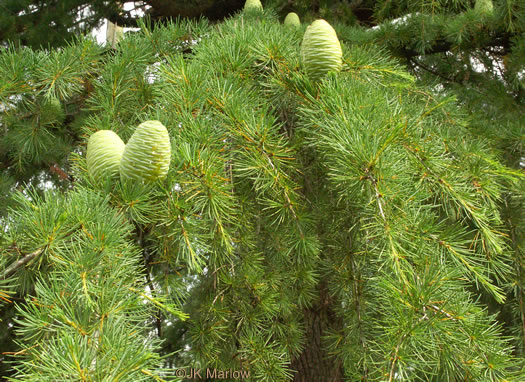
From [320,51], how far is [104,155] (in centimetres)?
46

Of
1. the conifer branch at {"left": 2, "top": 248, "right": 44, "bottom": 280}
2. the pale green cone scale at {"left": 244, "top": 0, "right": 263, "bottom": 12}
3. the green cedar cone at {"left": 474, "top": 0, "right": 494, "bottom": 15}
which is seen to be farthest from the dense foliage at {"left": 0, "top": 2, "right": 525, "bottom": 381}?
the green cedar cone at {"left": 474, "top": 0, "right": 494, "bottom": 15}

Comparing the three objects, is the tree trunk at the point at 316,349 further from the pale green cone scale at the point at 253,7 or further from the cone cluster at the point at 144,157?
the cone cluster at the point at 144,157

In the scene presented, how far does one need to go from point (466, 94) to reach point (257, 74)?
1364 millimetres

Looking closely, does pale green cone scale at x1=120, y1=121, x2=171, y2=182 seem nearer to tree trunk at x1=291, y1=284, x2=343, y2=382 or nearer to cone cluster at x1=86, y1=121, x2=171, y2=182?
cone cluster at x1=86, y1=121, x2=171, y2=182

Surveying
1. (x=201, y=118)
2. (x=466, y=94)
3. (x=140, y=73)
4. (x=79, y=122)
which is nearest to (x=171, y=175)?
(x=201, y=118)

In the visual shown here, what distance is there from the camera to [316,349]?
74.4 inches

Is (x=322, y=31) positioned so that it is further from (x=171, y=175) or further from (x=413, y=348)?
(x=413, y=348)

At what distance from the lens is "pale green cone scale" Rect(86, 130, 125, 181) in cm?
81

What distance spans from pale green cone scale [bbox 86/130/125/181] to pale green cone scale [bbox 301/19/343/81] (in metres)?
0.41

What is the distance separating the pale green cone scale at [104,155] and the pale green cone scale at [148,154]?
6 cm

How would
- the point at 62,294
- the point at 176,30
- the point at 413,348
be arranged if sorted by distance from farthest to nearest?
the point at 176,30
the point at 413,348
the point at 62,294

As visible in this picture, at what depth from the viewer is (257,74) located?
→ 105 cm

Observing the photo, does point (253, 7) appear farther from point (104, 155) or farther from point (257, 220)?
point (104, 155)

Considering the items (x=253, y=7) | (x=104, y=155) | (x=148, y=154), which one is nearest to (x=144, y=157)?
(x=148, y=154)
